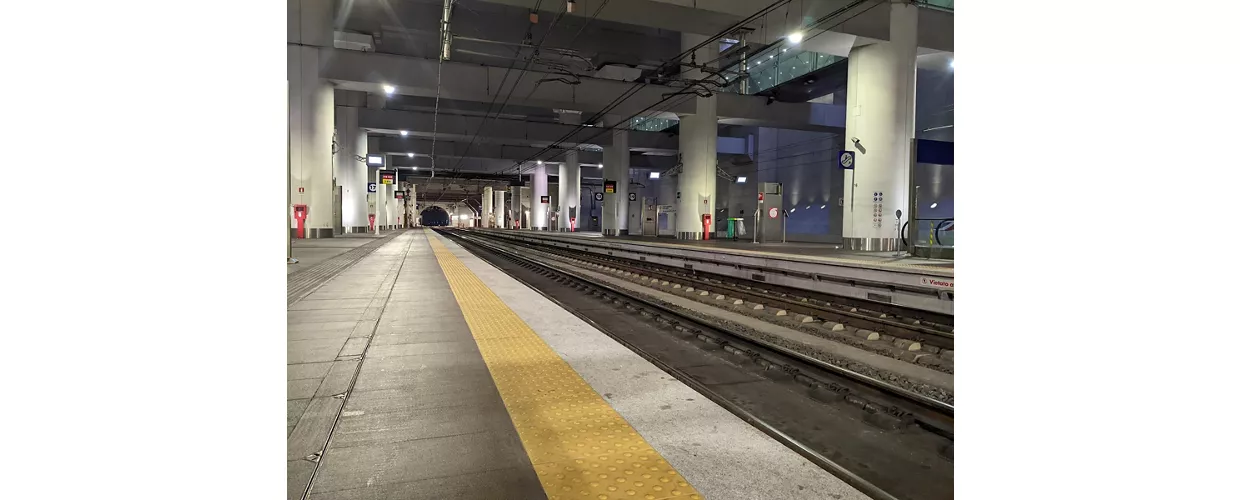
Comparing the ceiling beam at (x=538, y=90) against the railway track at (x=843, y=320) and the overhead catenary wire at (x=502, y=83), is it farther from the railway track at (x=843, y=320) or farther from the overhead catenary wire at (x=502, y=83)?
the railway track at (x=843, y=320)

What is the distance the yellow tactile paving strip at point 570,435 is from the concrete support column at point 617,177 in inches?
1127

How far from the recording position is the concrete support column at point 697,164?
81.1ft

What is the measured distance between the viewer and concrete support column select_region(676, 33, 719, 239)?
81.1ft

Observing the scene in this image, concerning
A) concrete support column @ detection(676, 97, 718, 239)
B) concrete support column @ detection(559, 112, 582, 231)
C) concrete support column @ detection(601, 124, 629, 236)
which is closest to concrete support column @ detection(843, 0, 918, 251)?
concrete support column @ detection(676, 97, 718, 239)

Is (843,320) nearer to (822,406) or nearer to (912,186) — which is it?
(822,406)

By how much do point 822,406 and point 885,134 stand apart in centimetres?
1466

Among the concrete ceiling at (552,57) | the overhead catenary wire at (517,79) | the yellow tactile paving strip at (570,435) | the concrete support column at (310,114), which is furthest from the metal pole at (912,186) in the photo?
the concrete support column at (310,114)

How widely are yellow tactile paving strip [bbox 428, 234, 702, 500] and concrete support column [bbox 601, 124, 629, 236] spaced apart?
28630mm

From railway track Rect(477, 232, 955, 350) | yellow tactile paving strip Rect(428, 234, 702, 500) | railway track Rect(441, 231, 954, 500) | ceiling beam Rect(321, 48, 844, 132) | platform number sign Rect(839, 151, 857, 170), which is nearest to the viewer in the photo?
yellow tactile paving strip Rect(428, 234, 702, 500)

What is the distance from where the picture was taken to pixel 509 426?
312cm

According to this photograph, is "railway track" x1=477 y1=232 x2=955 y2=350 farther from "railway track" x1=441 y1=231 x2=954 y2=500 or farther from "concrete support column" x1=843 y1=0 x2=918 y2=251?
"concrete support column" x1=843 y1=0 x2=918 y2=251

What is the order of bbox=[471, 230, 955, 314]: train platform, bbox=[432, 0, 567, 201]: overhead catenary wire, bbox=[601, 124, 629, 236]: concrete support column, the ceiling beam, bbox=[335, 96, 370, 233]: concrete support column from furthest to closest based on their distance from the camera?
bbox=[601, 124, 629, 236]: concrete support column, bbox=[335, 96, 370, 233]: concrete support column, the ceiling beam, bbox=[432, 0, 567, 201]: overhead catenary wire, bbox=[471, 230, 955, 314]: train platform
